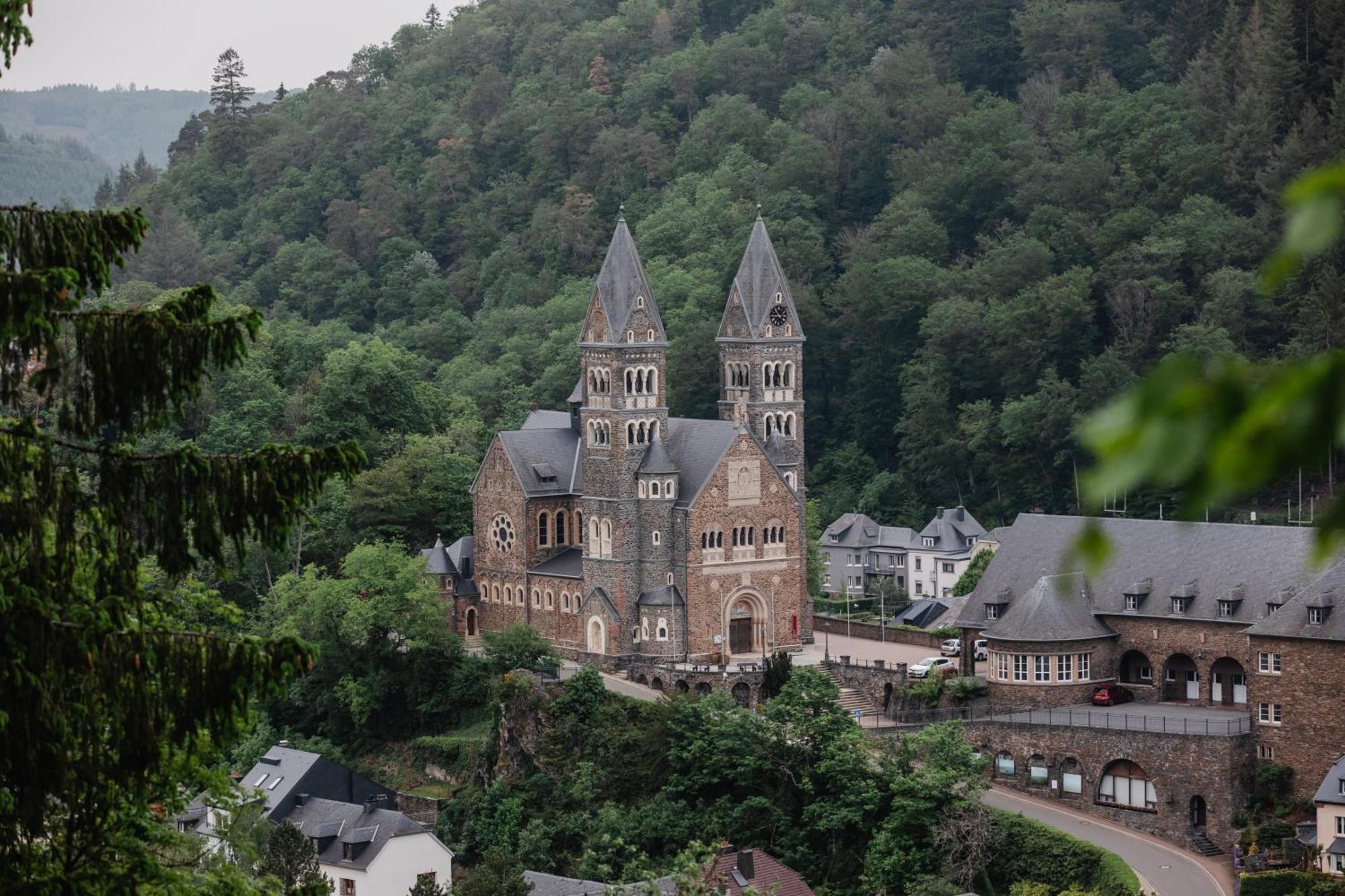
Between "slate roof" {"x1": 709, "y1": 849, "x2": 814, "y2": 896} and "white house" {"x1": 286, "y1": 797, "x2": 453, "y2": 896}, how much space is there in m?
8.48

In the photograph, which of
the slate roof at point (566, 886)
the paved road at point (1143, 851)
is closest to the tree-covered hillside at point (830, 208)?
the slate roof at point (566, 886)

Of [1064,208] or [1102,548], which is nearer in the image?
[1102,548]

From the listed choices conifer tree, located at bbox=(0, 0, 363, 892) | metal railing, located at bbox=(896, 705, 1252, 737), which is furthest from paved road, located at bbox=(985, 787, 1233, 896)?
conifer tree, located at bbox=(0, 0, 363, 892)

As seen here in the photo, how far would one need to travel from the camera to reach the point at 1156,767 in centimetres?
5328

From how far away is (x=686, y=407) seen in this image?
293 feet

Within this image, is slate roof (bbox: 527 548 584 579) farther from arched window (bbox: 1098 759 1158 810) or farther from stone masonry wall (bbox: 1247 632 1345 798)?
stone masonry wall (bbox: 1247 632 1345 798)

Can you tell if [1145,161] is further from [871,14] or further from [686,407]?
[871,14]

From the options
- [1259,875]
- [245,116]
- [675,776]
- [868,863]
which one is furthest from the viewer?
[245,116]

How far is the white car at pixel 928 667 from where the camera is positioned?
6138cm

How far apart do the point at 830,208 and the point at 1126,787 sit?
189 feet

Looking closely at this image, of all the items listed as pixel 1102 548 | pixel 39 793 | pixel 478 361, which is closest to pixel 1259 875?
pixel 39 793

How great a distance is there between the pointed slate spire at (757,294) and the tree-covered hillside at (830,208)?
46.1 feet

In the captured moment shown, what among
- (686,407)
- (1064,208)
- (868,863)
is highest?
(1064,208)

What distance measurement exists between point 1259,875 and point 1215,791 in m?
5.63
